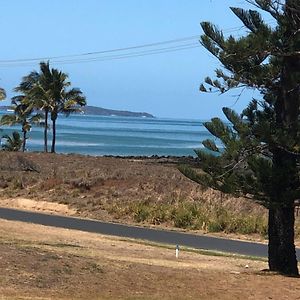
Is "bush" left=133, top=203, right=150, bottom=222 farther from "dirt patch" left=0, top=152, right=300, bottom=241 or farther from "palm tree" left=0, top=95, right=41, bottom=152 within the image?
"palm tree" left=0, top=95, right=41, bottom=152

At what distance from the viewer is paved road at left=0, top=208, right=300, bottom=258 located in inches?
898

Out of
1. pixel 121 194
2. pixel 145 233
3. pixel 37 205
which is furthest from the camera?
pixel 121 194

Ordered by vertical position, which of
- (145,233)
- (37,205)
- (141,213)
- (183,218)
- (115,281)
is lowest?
(115,281)

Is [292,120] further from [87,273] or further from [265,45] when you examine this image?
[87,273]

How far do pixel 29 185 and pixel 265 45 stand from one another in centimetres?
2893

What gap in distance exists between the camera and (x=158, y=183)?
36.5 meters

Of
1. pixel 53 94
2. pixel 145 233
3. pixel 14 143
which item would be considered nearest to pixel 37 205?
pixel 145 233

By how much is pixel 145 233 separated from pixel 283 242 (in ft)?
46.9

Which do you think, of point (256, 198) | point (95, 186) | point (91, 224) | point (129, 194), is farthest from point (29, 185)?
point (256, 198)

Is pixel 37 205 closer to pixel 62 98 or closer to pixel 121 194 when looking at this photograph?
pixel 121 194

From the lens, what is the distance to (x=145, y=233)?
1049 inches

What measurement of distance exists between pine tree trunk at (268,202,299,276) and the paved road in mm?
8113

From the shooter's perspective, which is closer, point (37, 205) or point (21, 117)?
point (37, 205)

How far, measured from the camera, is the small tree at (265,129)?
11.8 meters
